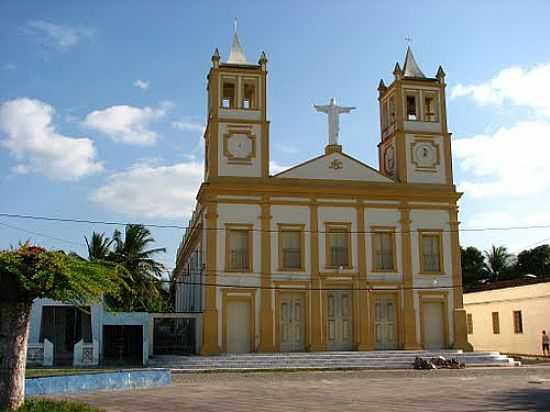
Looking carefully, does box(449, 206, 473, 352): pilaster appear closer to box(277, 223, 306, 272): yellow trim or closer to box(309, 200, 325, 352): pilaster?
box(309, 200, 325, 352): pilaster

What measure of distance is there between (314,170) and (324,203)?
1488mm

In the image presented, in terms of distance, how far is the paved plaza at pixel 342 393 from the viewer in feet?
45.9

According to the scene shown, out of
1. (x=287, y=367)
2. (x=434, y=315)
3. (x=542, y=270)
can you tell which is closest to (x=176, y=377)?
(x=287, y=367)

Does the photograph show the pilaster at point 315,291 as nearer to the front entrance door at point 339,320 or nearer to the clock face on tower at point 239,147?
the front entrance door at point 339,320

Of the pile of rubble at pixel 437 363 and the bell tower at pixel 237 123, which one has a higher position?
the bell tower at pixel 237 123

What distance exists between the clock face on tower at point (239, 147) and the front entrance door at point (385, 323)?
8.14 m

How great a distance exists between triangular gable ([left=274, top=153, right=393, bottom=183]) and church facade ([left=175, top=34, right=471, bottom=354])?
0.05 m

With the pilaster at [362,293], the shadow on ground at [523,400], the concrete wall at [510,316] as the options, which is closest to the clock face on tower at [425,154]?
the pilaster at [362,293]

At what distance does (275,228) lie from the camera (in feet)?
94.3

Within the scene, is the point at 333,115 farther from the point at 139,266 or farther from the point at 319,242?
the point at 139,266

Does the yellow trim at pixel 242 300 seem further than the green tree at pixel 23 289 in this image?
Yes

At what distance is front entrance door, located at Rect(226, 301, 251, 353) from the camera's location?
2769 centimetres

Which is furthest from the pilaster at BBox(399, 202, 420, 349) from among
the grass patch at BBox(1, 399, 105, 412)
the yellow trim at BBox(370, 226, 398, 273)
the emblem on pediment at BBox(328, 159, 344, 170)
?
the grass patch at BBox(1, 399, 105, 412)

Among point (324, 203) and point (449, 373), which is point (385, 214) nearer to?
point (324, 203)
